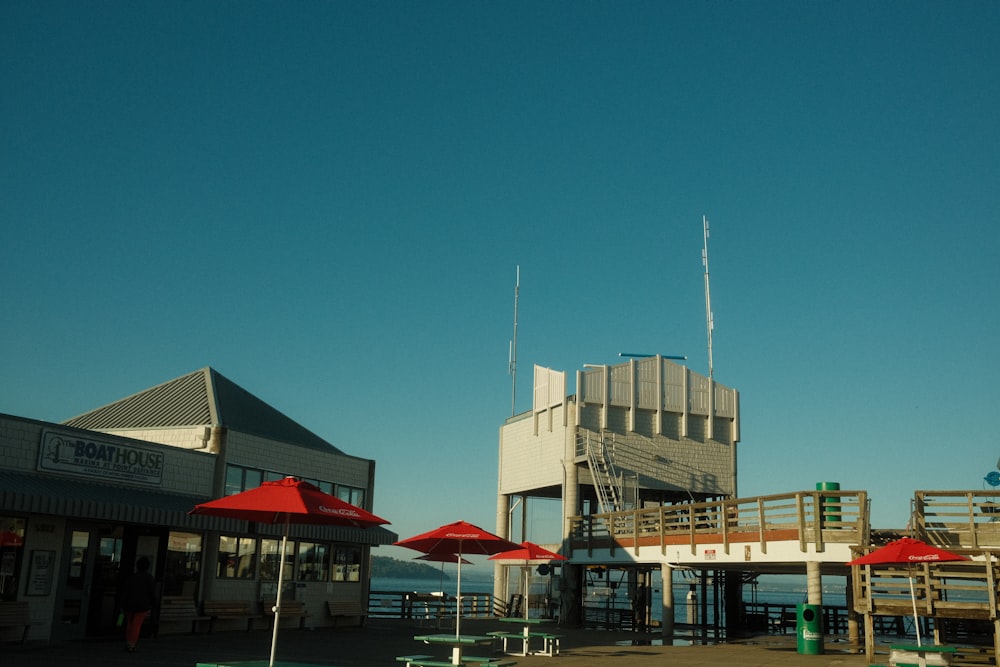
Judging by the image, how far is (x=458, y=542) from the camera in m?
18.9

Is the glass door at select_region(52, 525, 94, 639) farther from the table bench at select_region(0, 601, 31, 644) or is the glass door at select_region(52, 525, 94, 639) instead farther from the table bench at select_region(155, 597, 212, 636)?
the table bench at select_region(155, 597, 212, 636)

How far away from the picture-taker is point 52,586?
Result: 1902cm

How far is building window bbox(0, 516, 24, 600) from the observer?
18.0 meters

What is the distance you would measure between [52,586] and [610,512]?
58.6 ft

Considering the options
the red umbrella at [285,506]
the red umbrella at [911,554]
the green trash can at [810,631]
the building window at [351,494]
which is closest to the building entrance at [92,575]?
the building window at [351,494]

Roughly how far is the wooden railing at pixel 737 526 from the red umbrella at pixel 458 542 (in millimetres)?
7514

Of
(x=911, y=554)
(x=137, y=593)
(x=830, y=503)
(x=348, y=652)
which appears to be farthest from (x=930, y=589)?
(x=137, y=593)

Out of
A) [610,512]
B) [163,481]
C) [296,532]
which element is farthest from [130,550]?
[610,512]

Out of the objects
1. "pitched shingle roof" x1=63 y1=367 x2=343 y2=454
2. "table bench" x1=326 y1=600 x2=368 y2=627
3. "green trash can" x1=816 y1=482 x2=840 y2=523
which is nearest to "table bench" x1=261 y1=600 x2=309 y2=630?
"table bench" x1=326 y1=600 x2=368 y2=627

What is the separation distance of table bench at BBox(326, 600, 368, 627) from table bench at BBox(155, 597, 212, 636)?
5.04 m

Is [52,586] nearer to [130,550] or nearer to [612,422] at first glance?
[130,550]

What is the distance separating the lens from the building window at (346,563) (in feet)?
91.8

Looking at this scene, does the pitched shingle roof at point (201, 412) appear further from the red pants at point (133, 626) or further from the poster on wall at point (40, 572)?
the red pants at point (133, 626)

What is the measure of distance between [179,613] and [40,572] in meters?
3.92
